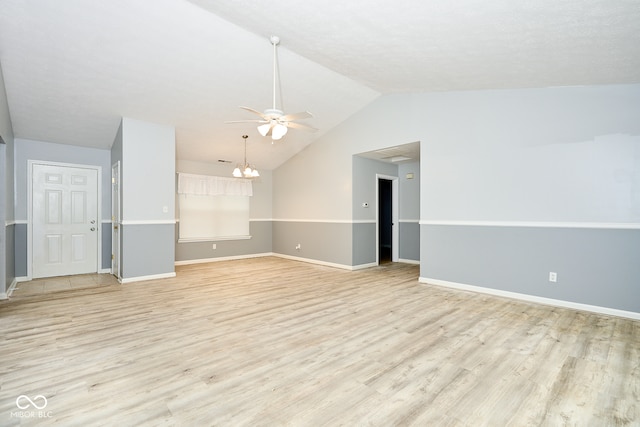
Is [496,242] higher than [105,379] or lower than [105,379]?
higher

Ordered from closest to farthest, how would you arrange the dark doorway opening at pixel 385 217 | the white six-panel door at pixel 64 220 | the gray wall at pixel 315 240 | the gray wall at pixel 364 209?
the white six-panel door at pixel 64 220, the gray wall at pixel 364 209, the gray wall at pixel 315 240, the dark doorway opening at pixel 385 217

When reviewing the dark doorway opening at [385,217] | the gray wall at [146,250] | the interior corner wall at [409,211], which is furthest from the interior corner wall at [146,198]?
the dark doorway opening at [385,217]

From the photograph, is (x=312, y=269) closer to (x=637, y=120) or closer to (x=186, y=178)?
(x=186, y=178)

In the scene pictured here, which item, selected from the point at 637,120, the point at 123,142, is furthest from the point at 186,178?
the point at 637,120

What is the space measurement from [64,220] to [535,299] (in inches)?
314

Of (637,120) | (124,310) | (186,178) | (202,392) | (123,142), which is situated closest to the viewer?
(202,392)

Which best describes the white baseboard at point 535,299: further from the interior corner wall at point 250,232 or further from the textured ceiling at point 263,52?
the interior corner wall at point 250,232

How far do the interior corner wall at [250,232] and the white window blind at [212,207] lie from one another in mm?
146

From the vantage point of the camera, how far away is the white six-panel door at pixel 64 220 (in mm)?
5418

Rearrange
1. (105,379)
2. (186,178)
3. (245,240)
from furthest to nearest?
1. (245,240)
2. (186,178)
3. (105,379)

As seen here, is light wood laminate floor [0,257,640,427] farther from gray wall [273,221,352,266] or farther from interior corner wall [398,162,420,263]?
interior corner wall [398,162,420,263]

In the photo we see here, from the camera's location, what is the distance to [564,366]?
2.42 meters

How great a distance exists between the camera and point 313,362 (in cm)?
246

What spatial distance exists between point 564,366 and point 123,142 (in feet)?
20.7
